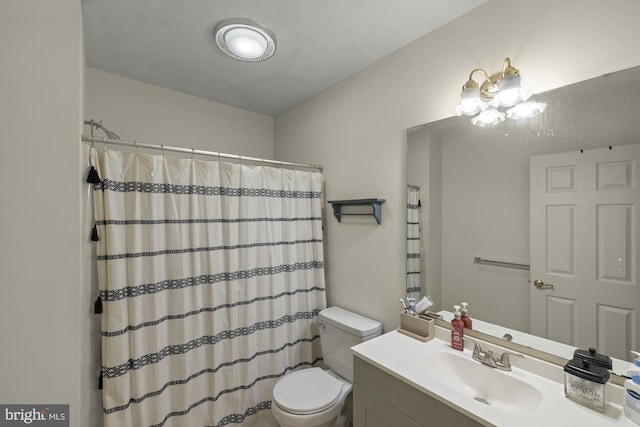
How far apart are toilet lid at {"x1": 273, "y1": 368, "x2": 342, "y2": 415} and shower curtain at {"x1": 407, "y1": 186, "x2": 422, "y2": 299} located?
752mm

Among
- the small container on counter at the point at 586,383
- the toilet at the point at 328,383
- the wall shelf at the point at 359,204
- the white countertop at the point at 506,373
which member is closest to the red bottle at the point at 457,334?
the white countertop at the point at 506,373

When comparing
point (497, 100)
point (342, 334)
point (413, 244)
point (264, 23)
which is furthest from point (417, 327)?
point (264, 23)

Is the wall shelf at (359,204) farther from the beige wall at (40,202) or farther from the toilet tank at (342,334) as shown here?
the beige wall at (40,202)

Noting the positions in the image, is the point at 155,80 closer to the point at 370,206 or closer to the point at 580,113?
the point at 370,206

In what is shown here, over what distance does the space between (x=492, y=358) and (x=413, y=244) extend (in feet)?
2.18

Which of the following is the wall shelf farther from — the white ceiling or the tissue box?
the white ceiling

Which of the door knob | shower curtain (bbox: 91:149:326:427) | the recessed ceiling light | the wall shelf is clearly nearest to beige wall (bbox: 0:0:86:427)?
shower curtain (bbox: 91:149:326:427)

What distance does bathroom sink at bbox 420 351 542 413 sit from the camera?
104 centimetres

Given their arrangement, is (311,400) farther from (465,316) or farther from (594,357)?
(594,357)

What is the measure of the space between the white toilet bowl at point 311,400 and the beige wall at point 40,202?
3.11 ft

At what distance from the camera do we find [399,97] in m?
1.69

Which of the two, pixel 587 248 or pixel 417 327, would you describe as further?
pixel 417 327

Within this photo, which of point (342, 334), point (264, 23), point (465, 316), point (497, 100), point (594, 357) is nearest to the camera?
point (594, 357)

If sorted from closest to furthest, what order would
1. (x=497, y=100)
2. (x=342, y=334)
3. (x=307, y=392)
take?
(x=497, y=100) < (x=307, y=392) < (x=342, y=334)
